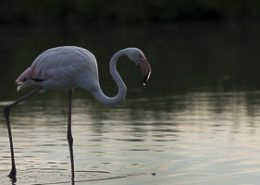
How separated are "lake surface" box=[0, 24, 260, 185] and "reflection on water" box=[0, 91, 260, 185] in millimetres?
12

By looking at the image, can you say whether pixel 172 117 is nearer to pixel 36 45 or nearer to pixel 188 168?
pixel 188 168

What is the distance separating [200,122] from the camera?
45.5ft

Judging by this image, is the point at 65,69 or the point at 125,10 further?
the point at 125,10

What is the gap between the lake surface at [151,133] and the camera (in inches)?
400

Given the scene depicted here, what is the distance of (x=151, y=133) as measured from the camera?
12984 mm

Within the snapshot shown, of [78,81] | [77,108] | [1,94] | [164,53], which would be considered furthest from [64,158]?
[164,53]

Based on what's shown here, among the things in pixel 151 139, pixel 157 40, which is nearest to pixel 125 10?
pixel 157 40

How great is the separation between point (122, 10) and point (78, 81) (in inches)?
2116

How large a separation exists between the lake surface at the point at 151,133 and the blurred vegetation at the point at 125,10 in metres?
41.0

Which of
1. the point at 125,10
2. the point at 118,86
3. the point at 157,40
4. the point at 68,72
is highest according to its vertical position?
the point at 125,10

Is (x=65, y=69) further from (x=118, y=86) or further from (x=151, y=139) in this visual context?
(x=151, y=139)

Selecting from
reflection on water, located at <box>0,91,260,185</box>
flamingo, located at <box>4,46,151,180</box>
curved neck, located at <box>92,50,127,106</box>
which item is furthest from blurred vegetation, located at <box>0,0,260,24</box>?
curved neck, located at <box>92,50,127,106</box>

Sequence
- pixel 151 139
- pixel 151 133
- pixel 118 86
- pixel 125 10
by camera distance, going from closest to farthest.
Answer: pixel 118 86, pixel 151 139, pixel 151 133, pixel 125 10

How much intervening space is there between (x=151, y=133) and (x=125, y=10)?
51461 mm
